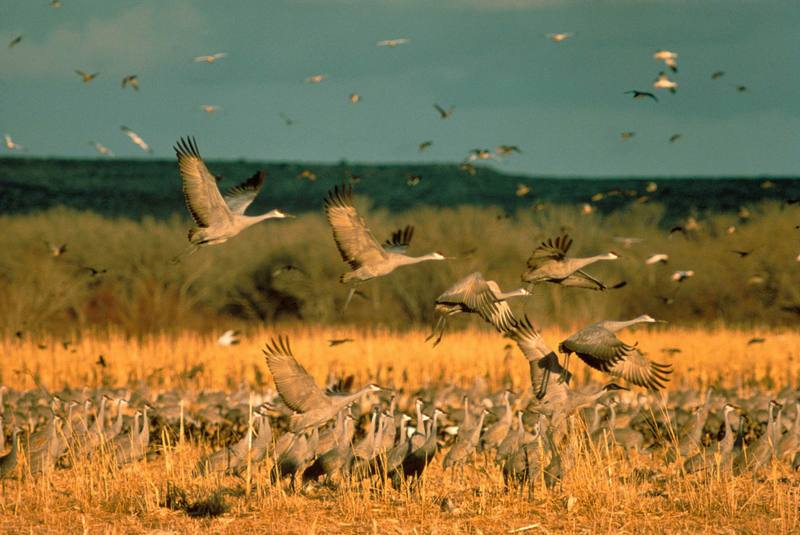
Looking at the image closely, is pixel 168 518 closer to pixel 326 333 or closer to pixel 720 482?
pixel 720 482

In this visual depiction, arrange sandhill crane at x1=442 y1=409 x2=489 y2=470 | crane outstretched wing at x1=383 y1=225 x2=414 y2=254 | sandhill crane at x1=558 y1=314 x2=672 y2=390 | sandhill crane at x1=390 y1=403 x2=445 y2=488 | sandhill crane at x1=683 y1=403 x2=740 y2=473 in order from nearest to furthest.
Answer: sandhill crane at x1=558 y1=314 x2=672 y2=390, sandhill crane at x1=390 y1=403 x2=445 y2=488, crane outstretched wing at x1=383 y1=225 x2=414 y2=254, sandhill crane at x1=683 y1=403 x2=740 y2=473, sandhill crane at x1=442 y1=409 x2=489 y2=470

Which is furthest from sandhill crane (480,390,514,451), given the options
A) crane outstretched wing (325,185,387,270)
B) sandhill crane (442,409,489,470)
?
crane outstretched wing (325,185,387,270)

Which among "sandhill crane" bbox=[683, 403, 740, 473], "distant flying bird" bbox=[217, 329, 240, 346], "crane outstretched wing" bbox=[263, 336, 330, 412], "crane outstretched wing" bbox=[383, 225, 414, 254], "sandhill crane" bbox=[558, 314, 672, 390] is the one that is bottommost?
"sandhill crane" bbox=[683, 403, 740, 473]

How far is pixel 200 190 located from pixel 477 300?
2348mm

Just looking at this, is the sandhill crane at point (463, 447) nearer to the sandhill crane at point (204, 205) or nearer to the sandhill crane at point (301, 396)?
the sandhill crane at point (301, 396)

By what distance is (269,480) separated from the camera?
1100cm

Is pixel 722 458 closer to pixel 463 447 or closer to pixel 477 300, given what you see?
→ pixel 463 447

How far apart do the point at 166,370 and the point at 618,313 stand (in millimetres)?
15135

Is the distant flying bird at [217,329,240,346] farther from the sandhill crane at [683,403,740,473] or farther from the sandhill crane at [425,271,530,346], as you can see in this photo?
the sandhill crane at [425,271,530,346]

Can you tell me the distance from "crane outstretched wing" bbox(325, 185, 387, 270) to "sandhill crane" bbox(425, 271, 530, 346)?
667mm

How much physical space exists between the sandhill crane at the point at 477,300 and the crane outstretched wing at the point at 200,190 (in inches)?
73.5

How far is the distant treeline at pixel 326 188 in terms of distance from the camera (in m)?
86.7

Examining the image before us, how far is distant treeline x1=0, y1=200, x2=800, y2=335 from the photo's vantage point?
110 ft

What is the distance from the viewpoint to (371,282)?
3725cm
